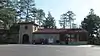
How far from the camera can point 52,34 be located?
57.8m

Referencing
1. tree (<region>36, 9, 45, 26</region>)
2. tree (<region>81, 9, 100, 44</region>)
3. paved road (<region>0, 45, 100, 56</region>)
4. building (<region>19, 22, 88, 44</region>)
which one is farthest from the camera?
tree (<region>36, 9, 45, 26</region>)

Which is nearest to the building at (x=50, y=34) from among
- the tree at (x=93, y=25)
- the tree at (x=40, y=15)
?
the tree at (x=93, y=25)

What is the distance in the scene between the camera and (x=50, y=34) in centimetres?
5778

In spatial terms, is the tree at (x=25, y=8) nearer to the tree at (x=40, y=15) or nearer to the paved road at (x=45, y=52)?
the tree at (x=40, y=15)

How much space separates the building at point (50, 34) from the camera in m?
56.5

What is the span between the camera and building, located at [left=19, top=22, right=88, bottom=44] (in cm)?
5647

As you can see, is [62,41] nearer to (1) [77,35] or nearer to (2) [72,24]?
(1) [77,35]

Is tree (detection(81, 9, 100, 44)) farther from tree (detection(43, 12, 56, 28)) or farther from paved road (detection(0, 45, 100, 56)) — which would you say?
paved road (detection(0, 45, 100, 56))

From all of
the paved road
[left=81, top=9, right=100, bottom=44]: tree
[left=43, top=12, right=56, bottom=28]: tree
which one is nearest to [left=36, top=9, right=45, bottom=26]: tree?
[left=43, top=12, right=56, bottom=28]: tree

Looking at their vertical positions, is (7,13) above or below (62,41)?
above

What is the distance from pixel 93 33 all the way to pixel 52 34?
1801 cm

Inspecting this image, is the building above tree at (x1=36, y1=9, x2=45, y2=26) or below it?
below

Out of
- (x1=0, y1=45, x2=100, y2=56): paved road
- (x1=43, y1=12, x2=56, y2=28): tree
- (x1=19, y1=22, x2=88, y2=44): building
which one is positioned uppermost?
(x1=43, y1=12, x2=56, y2=28): tree

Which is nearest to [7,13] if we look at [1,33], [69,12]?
[1,33]
